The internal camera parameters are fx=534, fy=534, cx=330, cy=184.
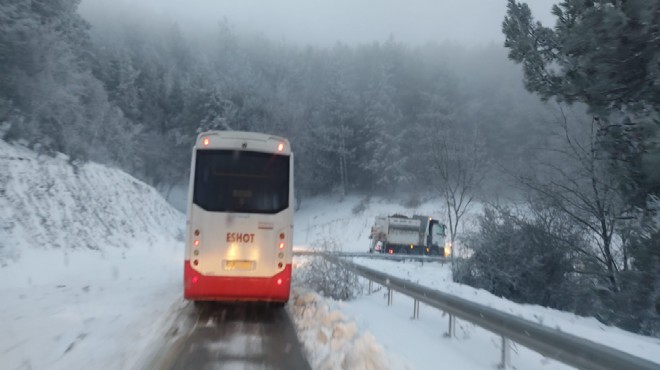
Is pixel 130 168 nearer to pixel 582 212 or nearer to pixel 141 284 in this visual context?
pixel 141 284

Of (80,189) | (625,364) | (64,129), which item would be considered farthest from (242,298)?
(64,129)

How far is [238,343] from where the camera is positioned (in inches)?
336

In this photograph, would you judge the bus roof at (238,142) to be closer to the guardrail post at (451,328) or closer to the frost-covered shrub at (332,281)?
the frost-covered shrub at (332,281)

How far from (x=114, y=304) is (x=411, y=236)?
25696mm

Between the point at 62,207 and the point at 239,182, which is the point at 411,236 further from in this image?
the point at 239,182

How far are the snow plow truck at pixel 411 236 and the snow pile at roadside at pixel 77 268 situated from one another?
1352 centimetres

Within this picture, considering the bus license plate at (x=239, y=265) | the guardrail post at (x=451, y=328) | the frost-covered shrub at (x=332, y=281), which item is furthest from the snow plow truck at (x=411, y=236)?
the guardrail post at (x=451, y=328)

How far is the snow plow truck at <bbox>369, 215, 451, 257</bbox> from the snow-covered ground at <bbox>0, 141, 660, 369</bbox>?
13.5 metres

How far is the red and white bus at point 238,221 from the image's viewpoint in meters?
10.5

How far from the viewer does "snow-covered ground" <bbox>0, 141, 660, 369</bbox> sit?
23.2ft

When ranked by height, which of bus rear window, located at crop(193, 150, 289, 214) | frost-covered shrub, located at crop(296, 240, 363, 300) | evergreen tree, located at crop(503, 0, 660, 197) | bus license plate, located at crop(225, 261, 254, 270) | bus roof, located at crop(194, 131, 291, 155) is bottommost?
frost-covered shrub, located at crop(296, 240, 363, 300)

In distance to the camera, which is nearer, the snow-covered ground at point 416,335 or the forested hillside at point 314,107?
the snow-covered ground at point 416,335

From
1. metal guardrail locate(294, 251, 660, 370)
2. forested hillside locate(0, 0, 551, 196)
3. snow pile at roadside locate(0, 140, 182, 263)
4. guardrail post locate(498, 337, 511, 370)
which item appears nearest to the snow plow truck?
forested hillside locate(0, 0, 551, 196)

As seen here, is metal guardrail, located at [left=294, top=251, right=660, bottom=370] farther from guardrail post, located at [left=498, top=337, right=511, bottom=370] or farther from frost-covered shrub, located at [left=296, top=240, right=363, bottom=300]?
frost-covered shrub, located at [left=296, top=240, right=363, bottom=300]
